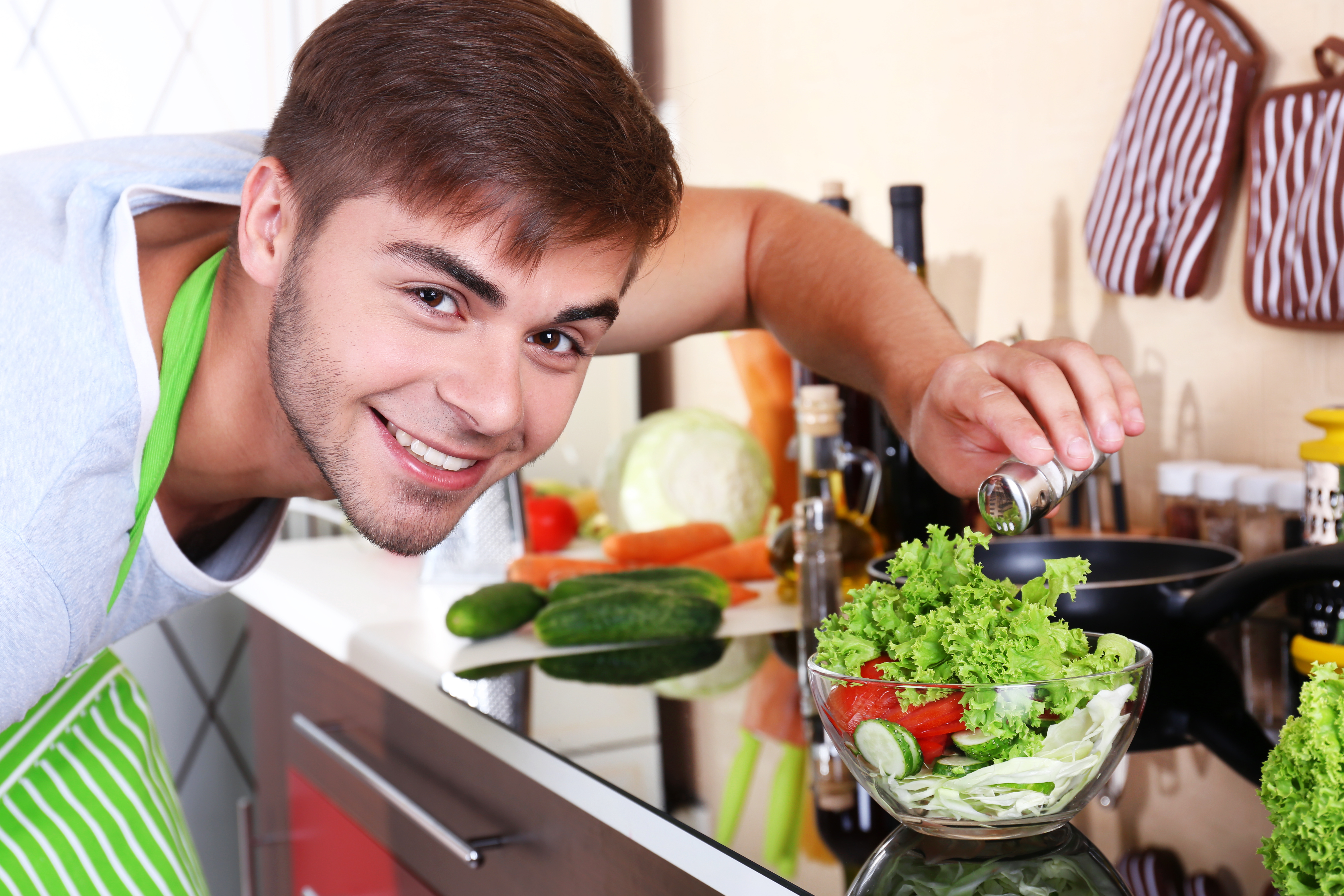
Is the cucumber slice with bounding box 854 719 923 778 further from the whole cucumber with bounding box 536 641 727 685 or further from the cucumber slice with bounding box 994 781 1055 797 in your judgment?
the whole cucumber with bounding box 536 641 727 685

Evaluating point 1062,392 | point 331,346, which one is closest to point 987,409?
point 1062,392

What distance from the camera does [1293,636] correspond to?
86cm

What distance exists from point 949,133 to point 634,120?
2.34ft

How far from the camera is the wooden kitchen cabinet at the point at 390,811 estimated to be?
0.76 meters

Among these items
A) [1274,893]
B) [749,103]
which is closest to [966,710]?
[1274,893]

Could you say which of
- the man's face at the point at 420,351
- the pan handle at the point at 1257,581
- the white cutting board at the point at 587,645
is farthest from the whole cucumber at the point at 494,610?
the pan handle at the point at 1257,581

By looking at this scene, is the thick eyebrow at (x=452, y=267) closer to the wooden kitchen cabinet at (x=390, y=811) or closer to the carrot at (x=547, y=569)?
the wooden kitchen cabinet at (x=390, y=811)

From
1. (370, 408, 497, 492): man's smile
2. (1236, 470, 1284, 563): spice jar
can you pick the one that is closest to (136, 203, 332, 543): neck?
(370, 408, 497, 492): man's smile

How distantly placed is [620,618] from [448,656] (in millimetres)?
151

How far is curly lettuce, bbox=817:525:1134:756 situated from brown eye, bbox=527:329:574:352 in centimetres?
29

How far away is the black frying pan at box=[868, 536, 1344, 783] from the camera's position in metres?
0.73

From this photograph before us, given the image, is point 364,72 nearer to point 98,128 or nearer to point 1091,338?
point 1091,338

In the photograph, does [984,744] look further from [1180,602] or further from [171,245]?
[171,245]

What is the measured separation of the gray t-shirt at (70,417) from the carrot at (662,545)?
548mm
